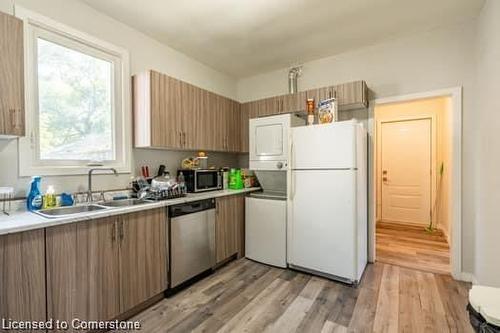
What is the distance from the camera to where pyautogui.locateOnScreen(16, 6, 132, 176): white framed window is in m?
1.98

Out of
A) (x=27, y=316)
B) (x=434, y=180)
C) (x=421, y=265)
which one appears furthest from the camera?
(x=434, y=180)

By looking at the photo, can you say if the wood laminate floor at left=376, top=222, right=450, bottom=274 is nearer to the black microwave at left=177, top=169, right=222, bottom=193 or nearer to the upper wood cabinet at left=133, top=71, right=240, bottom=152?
the black microwave at left=177, top=169, right=222, bottom=193

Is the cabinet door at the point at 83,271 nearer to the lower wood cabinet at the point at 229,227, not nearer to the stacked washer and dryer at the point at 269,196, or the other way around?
the lower wood cabinet at the point at 229,227

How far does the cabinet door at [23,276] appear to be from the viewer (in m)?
1.36

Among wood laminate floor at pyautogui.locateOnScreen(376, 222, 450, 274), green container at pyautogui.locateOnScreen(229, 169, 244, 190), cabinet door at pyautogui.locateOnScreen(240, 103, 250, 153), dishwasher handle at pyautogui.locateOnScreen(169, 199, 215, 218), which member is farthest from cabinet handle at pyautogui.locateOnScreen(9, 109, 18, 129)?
wood laminate floor at pyautogui.locateOnScreen(376, 222, 450, 274)

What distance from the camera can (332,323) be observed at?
1.90 meters

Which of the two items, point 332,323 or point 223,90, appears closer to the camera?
point 332,323

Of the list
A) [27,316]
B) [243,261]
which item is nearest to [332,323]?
[243,261]

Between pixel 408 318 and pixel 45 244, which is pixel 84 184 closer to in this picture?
pixel 45 244

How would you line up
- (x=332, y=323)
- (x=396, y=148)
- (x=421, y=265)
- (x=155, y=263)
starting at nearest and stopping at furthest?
1. (x=332, y=323)
2. (x=155, y=263)
3. (x=421, y=265)
4. (x=396, y=148)

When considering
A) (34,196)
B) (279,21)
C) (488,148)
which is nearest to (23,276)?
(34,196)

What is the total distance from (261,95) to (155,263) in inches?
115

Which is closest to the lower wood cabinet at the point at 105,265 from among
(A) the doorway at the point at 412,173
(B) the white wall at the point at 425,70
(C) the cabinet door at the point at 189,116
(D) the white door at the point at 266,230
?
(C) the cabinet door at the point at 189,116

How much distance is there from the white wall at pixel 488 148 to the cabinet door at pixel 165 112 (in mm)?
2837
